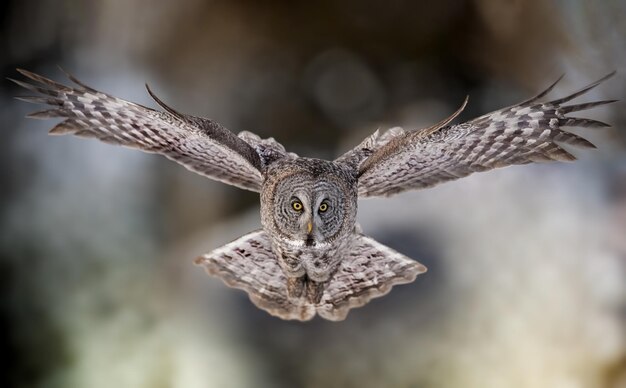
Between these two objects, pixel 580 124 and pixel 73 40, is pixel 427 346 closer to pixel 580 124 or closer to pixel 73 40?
pixel 580 124

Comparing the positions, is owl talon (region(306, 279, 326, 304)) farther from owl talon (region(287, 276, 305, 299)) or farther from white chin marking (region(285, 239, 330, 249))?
white chin marking (region(285, 239, 330, 249))

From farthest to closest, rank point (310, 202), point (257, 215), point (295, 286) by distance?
point (257, 215), point (295, 286), point (310, 202)

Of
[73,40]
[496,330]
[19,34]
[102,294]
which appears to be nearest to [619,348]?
[496,330]

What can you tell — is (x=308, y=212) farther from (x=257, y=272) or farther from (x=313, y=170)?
(x=257, y=272)

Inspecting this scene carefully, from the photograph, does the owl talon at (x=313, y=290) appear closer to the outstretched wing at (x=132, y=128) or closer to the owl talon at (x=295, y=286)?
the owl talon at (x=295, y=286)

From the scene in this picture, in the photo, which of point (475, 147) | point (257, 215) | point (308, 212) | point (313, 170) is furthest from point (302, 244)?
point (257, 215)

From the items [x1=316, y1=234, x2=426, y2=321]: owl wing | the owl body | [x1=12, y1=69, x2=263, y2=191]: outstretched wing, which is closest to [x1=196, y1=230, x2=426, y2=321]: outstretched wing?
[x1=316, y1=234, x2=426, y2=321]: owl wing

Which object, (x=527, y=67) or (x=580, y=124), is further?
(x=527, y=67)
